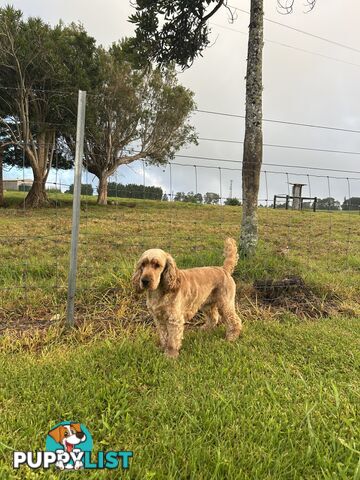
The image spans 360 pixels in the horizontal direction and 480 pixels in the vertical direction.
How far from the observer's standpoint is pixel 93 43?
1873 cm

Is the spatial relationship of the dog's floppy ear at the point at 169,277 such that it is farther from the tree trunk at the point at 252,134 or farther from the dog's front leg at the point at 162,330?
the tree trunk at the point at 252,134

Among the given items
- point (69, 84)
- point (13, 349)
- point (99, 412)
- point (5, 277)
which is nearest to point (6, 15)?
point (69, 84)

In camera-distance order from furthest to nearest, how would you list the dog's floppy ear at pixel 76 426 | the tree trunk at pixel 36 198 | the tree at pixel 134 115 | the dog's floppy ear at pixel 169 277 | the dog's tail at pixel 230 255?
the tree at pixel 134 115, the tree trunk at pixel 36 198, the dog's tail at pixel 230 255, the dog's floppy ear at pixel 169 277, the dog's floppy ear at pixel 76 426

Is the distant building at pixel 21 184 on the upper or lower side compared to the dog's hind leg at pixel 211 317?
upper

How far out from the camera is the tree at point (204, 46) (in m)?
5.71

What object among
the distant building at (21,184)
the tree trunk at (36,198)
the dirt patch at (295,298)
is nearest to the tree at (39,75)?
the tree trunk at (36,198)

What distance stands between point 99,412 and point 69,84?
60.5 ft

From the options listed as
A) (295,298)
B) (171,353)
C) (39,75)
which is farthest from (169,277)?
(39,75)

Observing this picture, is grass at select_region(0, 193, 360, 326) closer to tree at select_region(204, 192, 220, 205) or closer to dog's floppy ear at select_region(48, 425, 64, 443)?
tree at select_region(204, 192, 220, 205)

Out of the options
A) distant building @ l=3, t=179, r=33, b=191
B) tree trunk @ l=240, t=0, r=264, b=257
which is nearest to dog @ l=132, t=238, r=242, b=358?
tree trunk @ l=240, t=0, r=264, b=257

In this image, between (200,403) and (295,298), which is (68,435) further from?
(295,298)

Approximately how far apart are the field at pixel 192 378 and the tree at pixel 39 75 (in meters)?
12.2

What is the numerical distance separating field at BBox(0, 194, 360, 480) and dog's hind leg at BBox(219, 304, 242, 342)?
0.40 feet

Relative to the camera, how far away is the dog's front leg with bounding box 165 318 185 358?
10.8 feet
